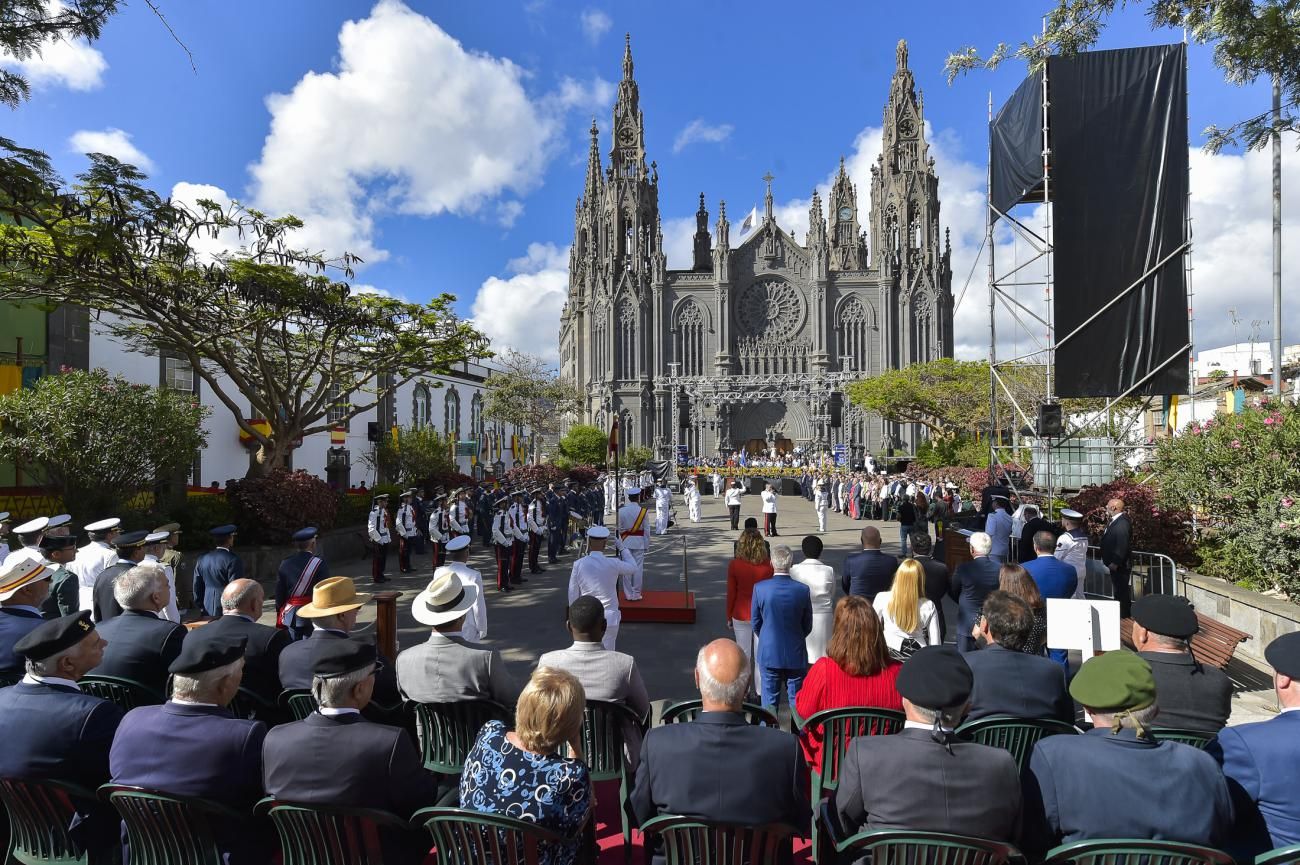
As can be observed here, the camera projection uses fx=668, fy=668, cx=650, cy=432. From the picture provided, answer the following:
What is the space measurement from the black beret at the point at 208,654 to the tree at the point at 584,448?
36.3 m

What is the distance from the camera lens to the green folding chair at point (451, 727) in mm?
3477

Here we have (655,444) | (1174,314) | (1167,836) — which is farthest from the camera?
(655,444)

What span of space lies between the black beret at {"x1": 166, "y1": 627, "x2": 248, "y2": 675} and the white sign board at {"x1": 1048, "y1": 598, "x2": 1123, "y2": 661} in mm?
4689

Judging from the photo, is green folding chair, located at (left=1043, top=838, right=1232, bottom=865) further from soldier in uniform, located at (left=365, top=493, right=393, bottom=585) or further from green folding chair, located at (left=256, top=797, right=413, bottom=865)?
soldier in uniform, located at (left=365, top=493, right=393, bottom=585)

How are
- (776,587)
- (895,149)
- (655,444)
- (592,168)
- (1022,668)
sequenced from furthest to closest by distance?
1. (592,168)
2. (895,149)
3. (655,444)
4. (776,587)
5. (1022,668)

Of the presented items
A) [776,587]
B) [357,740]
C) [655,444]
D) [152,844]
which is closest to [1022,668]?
[776,587]

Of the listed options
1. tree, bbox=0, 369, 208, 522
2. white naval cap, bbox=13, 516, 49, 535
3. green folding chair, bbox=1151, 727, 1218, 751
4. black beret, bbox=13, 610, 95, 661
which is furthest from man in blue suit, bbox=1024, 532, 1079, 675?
tree, bbox=0, 369, 208, 522

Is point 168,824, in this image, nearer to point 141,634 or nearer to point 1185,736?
point 141,634

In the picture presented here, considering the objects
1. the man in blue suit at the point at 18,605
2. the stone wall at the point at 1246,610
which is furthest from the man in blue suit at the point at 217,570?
the stone wall at the point at 1246,610

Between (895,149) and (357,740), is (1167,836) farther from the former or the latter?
(895,149)

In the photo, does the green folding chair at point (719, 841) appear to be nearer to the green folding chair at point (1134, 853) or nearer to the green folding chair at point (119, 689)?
the green folding chair at point (1134, 853)

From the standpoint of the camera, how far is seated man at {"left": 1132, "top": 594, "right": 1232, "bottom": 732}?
3.26 m

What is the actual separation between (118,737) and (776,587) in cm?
388

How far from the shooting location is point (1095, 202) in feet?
39.3
